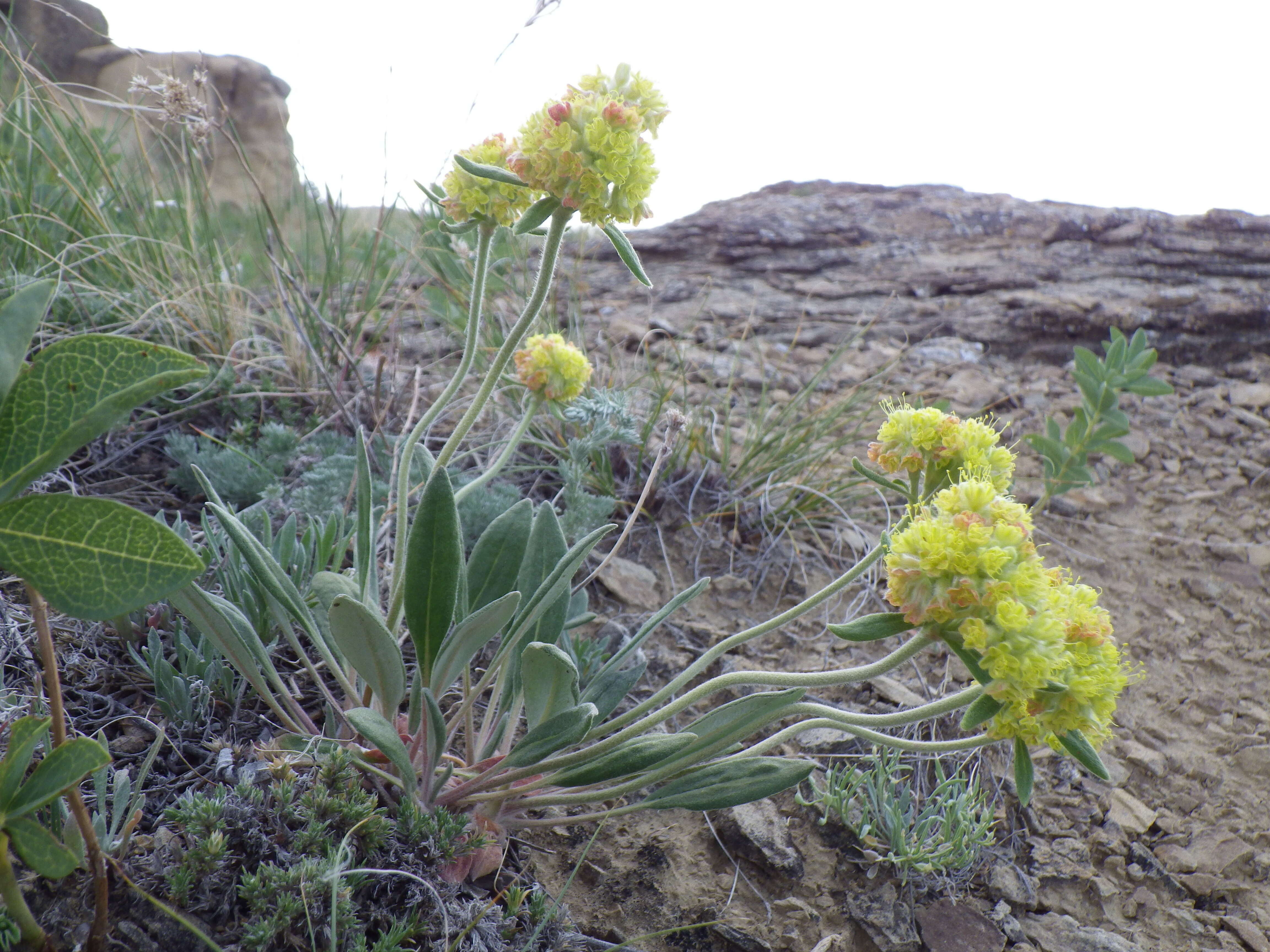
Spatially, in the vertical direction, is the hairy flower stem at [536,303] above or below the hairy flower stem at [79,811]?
above

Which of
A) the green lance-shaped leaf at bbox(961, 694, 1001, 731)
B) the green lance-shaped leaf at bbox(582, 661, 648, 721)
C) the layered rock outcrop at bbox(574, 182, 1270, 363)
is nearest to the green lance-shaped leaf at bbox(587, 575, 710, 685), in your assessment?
the green lance-shaped leaf at bbox(582, 661, 648, 721)

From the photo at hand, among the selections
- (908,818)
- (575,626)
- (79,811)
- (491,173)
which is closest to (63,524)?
(79,811)

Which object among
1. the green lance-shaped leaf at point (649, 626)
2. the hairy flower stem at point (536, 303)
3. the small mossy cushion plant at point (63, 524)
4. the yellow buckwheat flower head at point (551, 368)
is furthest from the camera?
the yellow buckwheat flower head at point (551, 368)

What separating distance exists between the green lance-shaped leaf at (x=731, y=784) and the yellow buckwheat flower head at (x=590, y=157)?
1031mm

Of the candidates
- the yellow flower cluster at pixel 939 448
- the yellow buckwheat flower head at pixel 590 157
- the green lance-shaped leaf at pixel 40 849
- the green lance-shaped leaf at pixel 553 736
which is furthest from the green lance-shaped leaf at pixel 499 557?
the green lance-shaped leaf at pixel 40 849

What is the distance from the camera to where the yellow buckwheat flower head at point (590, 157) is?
1289 mm

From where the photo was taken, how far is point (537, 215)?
1.34 metres

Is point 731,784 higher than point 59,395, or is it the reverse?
point 59,395

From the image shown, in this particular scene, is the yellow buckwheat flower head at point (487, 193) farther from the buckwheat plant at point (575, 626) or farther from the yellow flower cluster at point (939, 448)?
the yellow flower cluster at point (939, 448)

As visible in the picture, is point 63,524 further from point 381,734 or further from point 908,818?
point 908,818

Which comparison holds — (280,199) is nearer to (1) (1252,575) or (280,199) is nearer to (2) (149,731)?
(2) (149,731)

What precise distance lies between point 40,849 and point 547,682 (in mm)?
699

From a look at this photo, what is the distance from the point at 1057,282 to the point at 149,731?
593 centimetres

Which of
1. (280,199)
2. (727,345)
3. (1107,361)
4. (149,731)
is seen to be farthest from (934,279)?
(149,731)
